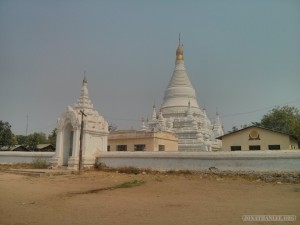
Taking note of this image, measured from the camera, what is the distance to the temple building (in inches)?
1388

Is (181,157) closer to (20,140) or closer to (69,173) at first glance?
(69,173)

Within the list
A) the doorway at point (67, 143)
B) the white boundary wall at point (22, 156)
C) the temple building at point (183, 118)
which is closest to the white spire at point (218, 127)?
the temple building at point (183, 118)

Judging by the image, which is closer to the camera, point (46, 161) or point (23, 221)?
point (23, 221)

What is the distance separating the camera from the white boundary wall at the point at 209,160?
16000mm

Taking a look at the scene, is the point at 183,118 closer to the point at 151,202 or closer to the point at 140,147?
the point at 140,147

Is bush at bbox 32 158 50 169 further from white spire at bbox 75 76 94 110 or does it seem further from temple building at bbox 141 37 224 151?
temple building at bbox 141 37 224 151

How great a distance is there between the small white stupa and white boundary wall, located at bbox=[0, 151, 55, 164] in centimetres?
137

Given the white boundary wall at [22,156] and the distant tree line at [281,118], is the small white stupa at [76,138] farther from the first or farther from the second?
the distant tree line at [281,118]

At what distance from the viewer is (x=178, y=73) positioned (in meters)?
43.3

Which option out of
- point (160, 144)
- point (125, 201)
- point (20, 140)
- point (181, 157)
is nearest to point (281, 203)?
point (125, 201)

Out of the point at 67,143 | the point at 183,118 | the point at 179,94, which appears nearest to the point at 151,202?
the point at 67,143

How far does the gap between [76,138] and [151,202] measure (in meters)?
14.2

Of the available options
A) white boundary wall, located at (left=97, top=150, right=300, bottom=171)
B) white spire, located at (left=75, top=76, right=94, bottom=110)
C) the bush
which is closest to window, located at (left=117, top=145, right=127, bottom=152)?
white spire, located at (left=75, top=76, right=94, bottom=110)

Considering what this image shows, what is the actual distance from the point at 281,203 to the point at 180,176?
835 cm
